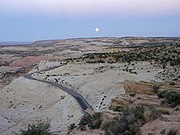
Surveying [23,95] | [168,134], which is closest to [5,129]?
[23,95]

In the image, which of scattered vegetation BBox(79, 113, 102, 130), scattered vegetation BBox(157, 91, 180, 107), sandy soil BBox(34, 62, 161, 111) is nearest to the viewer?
scattered vegetation BBox(157, 91, 180, 107)

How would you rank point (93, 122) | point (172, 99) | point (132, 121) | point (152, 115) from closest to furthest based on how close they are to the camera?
1. point (132, 121)
2. point (152, 115)
3. point (172, 99)
4. point (93, 122)

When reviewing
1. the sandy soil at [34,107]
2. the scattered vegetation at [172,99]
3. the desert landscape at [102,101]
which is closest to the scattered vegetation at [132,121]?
the desert landscape at [102,101]

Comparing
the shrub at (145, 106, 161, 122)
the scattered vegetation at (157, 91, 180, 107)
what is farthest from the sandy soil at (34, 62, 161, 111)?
the shrub at (145, 106, 161, 122)

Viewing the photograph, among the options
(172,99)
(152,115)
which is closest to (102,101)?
(172,99)

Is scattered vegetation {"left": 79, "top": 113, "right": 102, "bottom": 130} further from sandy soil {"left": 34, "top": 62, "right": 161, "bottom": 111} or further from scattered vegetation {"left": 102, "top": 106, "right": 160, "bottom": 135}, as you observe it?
sandy soil {"left": 34, "top": 62, "right": 161, "bottom": 111}

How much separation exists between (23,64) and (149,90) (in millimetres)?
99666

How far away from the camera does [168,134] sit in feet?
45.2

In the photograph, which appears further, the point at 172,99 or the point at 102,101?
the point at 102,101

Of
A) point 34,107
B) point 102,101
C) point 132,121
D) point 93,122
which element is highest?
point 132,121

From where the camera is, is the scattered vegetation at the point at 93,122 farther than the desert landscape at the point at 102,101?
Yes

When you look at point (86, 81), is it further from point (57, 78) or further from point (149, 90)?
point (149, 90)

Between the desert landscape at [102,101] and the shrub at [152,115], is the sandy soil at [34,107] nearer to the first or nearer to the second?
the desert landscape at [102,101]

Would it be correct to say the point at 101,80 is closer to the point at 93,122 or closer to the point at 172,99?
the point at 93,122
